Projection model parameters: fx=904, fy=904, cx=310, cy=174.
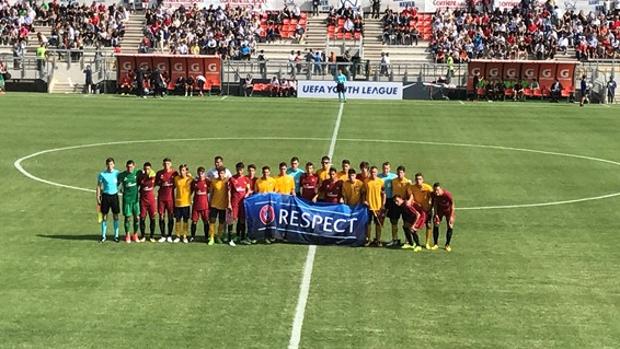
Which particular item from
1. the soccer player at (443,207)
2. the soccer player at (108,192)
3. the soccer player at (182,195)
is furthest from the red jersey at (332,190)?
the soccer player at (108,192)

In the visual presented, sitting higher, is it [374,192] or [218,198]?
[374,192]

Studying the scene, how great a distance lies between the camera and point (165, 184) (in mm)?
17984

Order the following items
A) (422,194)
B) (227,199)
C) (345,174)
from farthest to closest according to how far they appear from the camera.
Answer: (345,174) < (227,199) < (422,194)

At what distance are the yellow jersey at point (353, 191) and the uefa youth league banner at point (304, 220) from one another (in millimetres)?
289

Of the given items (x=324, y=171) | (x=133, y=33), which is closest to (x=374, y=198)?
(x=324, y=171)

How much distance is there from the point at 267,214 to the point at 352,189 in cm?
178

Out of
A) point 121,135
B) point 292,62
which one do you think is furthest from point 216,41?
point 121,135

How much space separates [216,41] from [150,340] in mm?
52301

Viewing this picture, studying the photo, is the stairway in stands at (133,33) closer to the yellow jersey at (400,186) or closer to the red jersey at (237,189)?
the red jersey at (237,189)

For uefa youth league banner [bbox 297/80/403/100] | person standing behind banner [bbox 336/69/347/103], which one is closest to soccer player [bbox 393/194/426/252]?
person standing behind banner [bbox 336/69/347/103]

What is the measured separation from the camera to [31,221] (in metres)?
19.7

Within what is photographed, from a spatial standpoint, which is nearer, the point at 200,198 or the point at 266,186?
the point at 200,198

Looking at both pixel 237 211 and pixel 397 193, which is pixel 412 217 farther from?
pixel 237 211

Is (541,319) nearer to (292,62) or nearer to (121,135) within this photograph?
(121,135)
